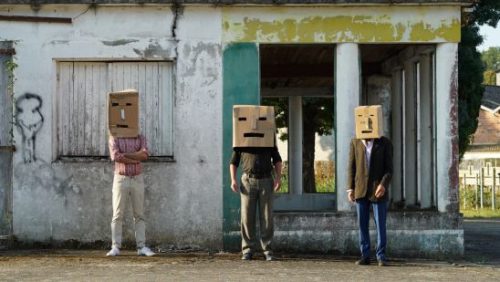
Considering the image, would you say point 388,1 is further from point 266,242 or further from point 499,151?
point 499,151

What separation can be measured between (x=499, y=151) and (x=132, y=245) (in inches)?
1857

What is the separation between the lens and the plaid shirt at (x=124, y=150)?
10727 mm

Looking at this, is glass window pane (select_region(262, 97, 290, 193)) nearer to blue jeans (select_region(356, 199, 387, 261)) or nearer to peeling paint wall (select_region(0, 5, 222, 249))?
peeling paint wall (select_region(0, 5, 222, 249))

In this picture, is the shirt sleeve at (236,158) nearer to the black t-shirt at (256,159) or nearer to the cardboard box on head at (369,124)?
the black t-shirt at (256,159)

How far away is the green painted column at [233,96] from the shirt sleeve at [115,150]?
1.57 m

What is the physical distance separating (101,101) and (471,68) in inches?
352

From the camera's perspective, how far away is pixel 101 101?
468 inches

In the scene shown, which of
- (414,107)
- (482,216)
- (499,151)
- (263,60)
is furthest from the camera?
(499,151)

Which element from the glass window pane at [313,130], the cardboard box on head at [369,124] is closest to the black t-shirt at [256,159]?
the cardboard box on head at [369,124]

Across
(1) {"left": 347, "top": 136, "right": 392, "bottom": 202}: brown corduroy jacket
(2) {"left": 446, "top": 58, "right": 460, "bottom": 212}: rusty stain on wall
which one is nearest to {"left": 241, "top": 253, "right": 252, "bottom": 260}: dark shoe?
(1) {"left": 347, "top": 136, "right": 392, "bottom": 202}: brown corduroy jacket

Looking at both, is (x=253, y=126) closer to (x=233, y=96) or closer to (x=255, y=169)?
(x=255, y=169)

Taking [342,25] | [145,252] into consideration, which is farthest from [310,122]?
[145,252]

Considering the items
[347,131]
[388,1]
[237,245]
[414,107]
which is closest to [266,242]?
[237,245]

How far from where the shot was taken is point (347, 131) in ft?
38.0
